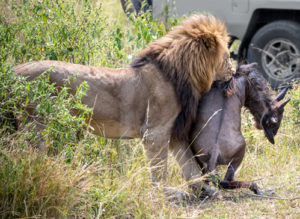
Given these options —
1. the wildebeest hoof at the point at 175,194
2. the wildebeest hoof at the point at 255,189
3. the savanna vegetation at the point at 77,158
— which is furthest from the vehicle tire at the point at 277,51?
the wildebeest hoof at the point at 175,194

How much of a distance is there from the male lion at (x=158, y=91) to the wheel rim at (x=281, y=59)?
2.94 meters

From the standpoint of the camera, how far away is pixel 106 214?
3.68m

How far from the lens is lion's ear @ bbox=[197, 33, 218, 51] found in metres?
4.56

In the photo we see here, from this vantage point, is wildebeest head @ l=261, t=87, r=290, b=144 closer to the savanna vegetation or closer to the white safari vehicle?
the savanna vegetation

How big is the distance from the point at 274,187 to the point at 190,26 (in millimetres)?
1589

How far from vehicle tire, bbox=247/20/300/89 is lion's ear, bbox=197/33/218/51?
2786mm

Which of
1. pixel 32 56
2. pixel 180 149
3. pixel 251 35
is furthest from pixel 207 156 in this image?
pixel 251 35

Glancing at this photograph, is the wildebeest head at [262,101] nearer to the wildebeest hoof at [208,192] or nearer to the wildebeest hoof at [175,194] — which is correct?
the wildebeest hoof at [208,192]

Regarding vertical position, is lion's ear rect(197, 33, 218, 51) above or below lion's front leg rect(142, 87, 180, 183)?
above

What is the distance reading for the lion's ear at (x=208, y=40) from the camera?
4562 millimetres

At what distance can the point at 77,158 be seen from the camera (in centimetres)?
408

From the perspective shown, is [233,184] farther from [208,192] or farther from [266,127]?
[266,127]

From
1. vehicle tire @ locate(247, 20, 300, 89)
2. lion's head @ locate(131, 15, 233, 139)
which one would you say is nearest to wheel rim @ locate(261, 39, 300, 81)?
vehicle tire @ locate(247, 20, 300, 89)

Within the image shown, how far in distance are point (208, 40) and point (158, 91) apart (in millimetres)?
622
